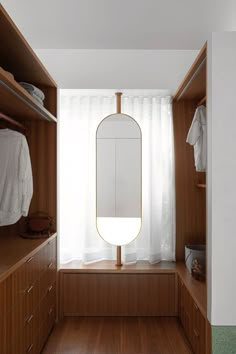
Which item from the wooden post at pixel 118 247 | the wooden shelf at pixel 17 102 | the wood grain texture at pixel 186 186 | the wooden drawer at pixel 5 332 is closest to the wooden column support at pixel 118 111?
the wooden post at pixel 118 247

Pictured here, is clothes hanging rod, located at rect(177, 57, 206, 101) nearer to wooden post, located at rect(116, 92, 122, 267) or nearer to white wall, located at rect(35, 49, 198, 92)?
white wall, located at rect(35, 49, 198, 92)

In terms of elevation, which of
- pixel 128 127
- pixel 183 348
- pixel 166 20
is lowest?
pixel 183 348

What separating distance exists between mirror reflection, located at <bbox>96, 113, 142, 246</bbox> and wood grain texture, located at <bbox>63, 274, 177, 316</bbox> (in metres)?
0.41

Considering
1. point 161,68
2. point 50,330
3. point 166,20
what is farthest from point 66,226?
point 166,20

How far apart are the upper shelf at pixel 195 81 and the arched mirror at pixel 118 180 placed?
1.90 ft

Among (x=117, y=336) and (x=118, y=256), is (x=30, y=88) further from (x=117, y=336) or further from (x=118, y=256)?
(x=117, y=336)

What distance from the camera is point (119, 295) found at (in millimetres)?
2967

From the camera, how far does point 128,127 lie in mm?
3193

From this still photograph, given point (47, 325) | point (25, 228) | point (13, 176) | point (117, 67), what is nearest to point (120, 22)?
point (117, 67)

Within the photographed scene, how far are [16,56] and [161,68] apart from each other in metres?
1.58

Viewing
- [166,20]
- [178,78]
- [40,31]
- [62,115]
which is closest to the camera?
[166,20]

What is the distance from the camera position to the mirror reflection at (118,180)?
3188 millimetres

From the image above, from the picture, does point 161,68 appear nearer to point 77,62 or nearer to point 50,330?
point 77,62

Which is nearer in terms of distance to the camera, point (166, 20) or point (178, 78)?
point (166, 20)
